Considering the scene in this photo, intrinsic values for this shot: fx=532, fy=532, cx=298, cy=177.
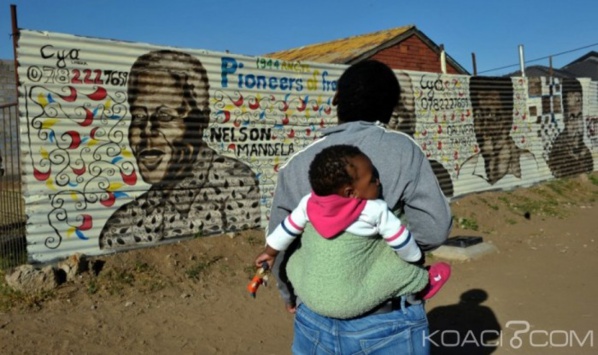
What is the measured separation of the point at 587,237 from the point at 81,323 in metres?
6.99

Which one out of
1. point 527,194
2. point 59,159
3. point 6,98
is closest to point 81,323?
point 59,159

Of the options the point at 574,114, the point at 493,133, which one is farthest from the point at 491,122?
the point at 574,114

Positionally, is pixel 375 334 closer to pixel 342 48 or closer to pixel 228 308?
pixel 228 308

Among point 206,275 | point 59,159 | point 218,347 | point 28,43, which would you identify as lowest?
point 218,347

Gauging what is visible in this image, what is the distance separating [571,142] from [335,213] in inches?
509

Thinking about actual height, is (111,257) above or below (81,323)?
above

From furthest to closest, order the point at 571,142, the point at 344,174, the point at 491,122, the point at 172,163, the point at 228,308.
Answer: the point at 571,142 → the point at 491,122 → the point at 172,163 → the point at 228,308 → the point at 344,174

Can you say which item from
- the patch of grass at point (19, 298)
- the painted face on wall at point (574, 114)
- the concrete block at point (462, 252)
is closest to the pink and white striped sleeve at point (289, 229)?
the patch of grass at point (19, 298)

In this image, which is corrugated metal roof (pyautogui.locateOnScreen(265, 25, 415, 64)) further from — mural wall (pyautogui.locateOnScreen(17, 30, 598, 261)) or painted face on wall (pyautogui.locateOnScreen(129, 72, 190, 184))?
painted face on wall (pyautogui.locateOnScreen(129, 72, 190, 184))

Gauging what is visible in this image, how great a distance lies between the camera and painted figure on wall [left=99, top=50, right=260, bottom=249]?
5.45 metres

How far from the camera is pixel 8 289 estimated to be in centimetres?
445

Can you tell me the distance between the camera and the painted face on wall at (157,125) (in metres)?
5.48

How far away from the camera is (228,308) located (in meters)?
4.82

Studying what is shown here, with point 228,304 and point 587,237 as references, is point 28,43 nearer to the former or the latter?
point 228,304
